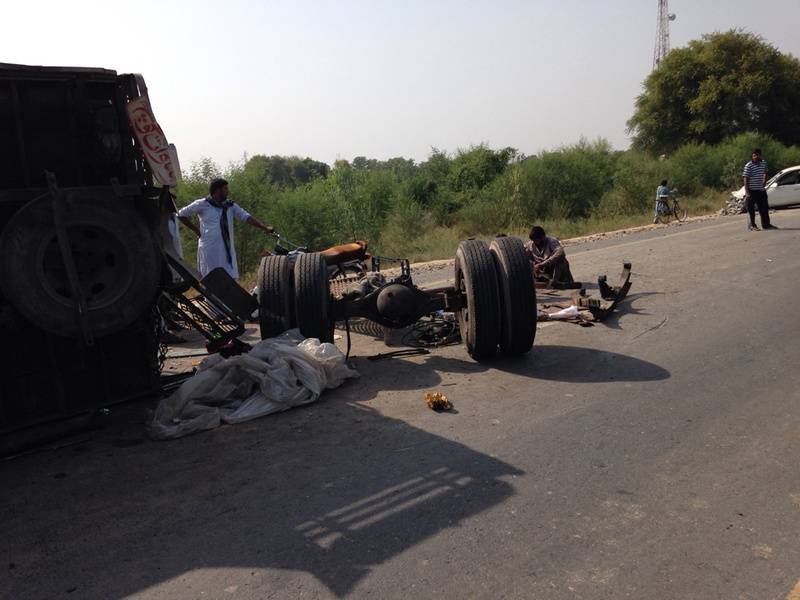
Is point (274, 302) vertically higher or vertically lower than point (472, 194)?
lower

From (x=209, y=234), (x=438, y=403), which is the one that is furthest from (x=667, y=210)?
(x=438, y=403)

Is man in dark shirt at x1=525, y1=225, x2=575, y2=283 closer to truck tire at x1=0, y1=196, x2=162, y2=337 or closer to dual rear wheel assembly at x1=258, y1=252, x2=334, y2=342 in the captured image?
dual rear wheel assembly at x1=258, y1=252, x2=334, y2=342

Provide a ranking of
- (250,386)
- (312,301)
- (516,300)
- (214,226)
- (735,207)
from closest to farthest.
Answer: (250,386), (516,300), (312,301), (214,226), (735,207)

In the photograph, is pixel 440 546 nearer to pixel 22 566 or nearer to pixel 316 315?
pixel 22 566

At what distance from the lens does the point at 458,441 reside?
15.6 ft

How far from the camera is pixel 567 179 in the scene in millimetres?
30172

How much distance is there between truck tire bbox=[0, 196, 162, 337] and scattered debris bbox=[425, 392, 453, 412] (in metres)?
2.32

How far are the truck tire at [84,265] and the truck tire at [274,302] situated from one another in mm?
1367

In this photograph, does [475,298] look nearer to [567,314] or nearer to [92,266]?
[567,314]

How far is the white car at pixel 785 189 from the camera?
2320 centimetres

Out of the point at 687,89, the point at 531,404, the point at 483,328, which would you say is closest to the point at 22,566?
the point at 531,404

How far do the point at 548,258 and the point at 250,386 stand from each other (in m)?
5.94

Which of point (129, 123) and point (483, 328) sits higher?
point (129, 123)

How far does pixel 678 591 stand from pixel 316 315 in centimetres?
426
